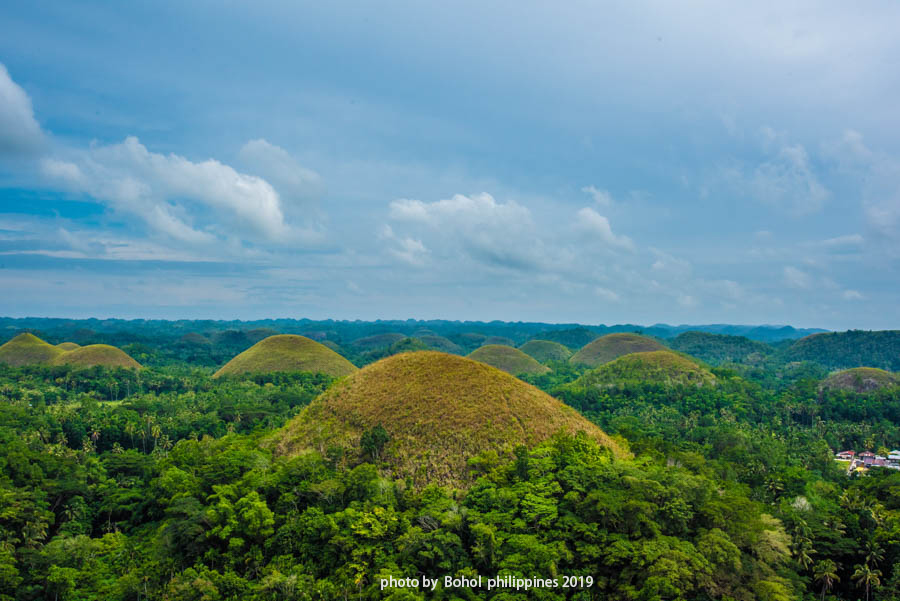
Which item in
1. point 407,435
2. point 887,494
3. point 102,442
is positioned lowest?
point 102,442

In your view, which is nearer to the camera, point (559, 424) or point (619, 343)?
point (559, 424)

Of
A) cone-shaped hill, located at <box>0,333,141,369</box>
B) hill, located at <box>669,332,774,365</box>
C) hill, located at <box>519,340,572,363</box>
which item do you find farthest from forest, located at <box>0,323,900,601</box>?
hill, located at <box>669,332,774,365</box>

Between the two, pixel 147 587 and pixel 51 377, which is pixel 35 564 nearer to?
pixel 147 587

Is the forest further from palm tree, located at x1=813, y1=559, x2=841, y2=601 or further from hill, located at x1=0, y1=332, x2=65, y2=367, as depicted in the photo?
hill, located at x1=0, y1=332, x2=65, y2=367

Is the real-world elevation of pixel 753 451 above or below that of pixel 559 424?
below

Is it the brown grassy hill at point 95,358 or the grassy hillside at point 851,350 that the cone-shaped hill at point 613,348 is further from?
the brown grassy hill at point 95,358

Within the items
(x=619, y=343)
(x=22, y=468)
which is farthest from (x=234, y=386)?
(x=619, y=343)
